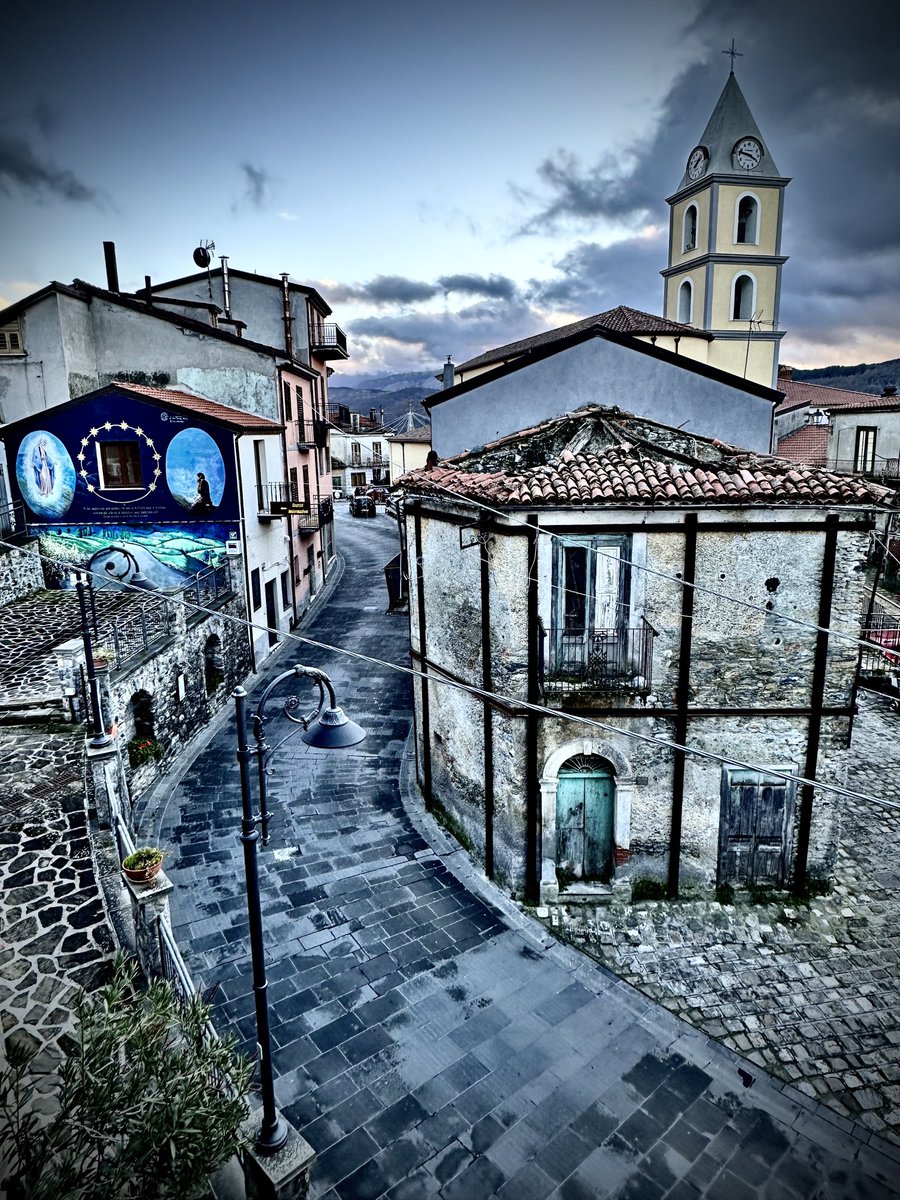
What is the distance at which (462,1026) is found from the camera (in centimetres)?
883

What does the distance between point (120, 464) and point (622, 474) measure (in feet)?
53.6

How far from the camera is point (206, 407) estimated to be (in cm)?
2192

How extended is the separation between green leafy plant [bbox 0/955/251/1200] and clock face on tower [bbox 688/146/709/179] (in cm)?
3663

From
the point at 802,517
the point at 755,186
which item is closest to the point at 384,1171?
the point at 802,517

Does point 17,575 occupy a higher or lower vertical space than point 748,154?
lower

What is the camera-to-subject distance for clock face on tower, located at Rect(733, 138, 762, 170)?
29625 mm

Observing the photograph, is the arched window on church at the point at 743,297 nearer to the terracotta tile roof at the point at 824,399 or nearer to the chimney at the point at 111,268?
the terracotta tile roof at the point at 824,399

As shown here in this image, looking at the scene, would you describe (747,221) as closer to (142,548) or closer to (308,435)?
(308,435)

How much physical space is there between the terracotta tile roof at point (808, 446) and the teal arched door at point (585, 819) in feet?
94.2

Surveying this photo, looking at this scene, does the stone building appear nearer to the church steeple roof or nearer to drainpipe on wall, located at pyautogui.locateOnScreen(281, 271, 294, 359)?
drainpipe on wall, located at pyautogui.locateOnScreen(281, 271, 294, 359)

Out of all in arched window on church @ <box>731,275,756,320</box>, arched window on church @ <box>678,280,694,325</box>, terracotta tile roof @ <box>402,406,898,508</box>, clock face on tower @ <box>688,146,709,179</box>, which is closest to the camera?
terracotta tile roof @ <box>402,406,898,508</box>

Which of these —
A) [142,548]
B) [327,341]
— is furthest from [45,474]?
[327,341]

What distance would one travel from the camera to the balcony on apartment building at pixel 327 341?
105ft

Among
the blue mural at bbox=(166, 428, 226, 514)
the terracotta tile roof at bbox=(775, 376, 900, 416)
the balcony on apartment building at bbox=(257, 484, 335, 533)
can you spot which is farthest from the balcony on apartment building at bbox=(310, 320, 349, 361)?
the terracotta tile roof at bbox=(775, 376, 900, 416)
